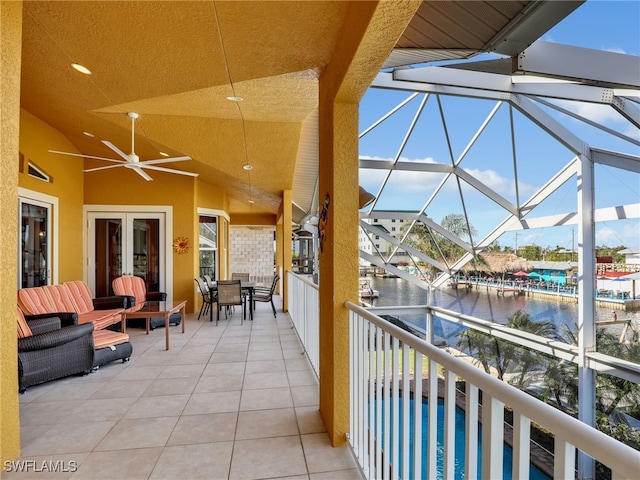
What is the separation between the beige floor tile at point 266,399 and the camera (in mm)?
2814

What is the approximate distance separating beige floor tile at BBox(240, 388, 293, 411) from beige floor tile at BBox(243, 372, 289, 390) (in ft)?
0.32

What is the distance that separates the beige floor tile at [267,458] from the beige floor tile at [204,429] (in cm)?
18

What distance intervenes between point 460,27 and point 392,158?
5244mm

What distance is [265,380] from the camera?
11.2 ft

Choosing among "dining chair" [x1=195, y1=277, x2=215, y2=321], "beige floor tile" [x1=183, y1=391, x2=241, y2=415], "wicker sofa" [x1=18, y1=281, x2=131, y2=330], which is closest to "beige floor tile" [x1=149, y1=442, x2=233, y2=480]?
"beige floor tile" [x1=183, y1=391, x2=241, y2=415]

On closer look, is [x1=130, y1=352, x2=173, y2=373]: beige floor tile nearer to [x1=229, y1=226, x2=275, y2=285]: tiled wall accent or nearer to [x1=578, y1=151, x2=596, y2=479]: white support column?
[x1=578, y1=151, x2=596, y2=479]: white support column

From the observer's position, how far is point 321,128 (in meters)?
2.59

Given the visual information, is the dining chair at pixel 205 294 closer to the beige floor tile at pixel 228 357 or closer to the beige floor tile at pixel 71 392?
the beige floor tile at pixel 228 357

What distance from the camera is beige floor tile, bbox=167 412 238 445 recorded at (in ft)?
7.66

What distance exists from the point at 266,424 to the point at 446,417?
6.16 feet

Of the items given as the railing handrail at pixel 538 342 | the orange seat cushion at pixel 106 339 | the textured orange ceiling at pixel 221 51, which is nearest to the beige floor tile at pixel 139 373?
the orange seat cushion at pixel 106 339

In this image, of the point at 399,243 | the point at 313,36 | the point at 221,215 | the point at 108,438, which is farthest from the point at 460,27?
the point at 399,243

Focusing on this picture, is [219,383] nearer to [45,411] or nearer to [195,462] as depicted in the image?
[195,462]

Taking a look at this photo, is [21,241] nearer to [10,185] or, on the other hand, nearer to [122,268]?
[122,268]
